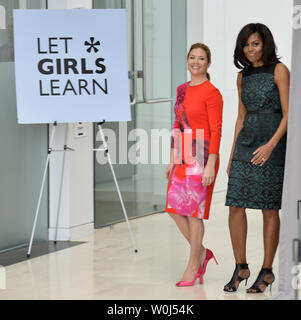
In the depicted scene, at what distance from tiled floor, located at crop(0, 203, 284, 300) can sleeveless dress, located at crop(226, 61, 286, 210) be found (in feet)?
1.77

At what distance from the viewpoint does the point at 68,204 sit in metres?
A: 6.34

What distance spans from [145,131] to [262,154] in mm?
3415

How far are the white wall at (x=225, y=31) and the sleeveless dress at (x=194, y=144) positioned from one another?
12.2 feet

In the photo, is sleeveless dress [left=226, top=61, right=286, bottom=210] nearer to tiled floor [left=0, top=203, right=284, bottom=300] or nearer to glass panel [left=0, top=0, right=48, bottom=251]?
tiled floor [left=0, top=203, right=284, bottom=300]

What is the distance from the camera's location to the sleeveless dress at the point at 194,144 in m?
4.67

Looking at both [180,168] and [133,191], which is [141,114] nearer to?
[133,191]

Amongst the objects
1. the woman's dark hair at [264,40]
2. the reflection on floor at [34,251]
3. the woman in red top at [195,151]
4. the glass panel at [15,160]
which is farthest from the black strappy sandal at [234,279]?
the glass panel at [15,160]

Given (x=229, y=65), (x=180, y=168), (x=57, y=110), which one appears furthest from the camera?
(x=229, y=65)

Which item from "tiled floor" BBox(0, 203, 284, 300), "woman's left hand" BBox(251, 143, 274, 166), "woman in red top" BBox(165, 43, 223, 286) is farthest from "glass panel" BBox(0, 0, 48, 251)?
"woman's left hand" BBox(251, 143, 274, 166)

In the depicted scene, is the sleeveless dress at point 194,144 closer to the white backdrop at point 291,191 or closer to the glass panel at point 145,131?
the white backdrop at point 291,191

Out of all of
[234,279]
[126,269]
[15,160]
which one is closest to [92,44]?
[15,160]

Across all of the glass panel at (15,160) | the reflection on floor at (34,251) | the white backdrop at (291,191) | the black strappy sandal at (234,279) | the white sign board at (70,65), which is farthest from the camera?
the glass panel at (15,160)
